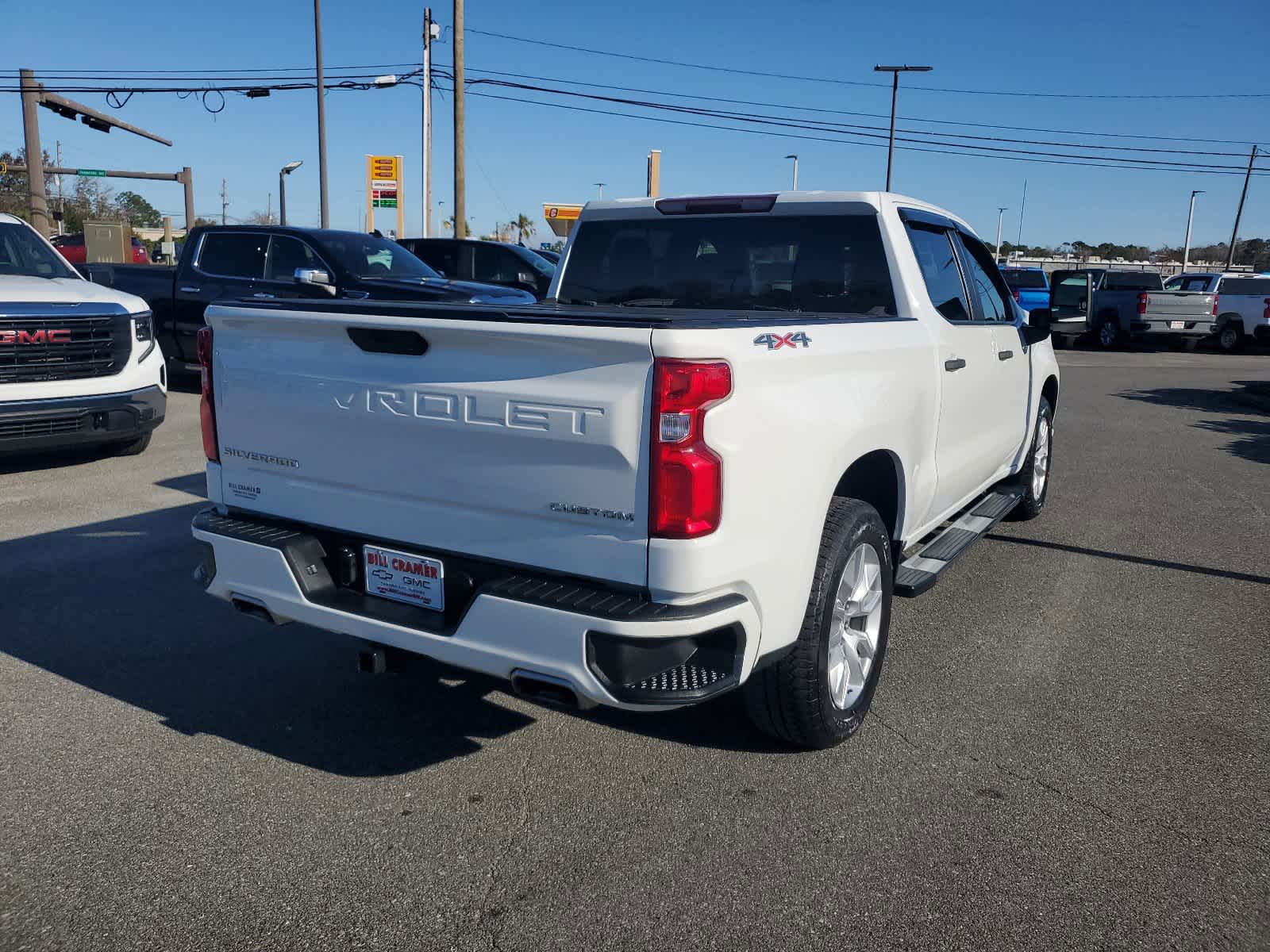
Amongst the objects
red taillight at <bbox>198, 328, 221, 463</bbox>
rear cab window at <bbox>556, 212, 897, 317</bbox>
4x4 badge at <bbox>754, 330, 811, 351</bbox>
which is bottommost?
red taillight at <bbox>198, 328, 221, 463</bbox>

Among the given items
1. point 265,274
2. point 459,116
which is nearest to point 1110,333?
point 459,116

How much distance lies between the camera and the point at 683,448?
2730 mm

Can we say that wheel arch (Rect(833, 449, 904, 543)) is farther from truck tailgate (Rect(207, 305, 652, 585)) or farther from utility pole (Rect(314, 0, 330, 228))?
utility pole (Rect(314, 0, 330, 228))

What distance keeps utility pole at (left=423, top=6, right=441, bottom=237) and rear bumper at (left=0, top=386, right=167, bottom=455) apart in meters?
19.6

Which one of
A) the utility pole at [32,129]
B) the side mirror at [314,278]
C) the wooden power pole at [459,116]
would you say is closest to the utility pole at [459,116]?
the wooden power pole at [459,116]

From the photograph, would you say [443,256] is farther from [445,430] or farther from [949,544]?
[445,430]

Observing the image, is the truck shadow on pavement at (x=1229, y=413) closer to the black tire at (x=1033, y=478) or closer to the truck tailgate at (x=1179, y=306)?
the black tire at (x=1033, y=478)

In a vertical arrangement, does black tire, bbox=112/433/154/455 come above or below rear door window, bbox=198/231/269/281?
below

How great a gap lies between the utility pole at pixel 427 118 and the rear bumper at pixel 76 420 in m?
19.6

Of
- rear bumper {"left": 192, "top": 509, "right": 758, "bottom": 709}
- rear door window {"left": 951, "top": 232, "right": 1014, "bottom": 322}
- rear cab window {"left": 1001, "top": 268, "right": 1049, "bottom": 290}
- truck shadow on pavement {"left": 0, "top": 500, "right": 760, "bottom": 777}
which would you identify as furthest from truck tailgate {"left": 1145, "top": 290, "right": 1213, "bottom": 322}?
rear bumper {"left": 192, "top": 509, "right": 758, "bottom": 709}

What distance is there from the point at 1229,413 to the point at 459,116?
694 inches

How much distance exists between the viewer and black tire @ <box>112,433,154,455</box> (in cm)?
867

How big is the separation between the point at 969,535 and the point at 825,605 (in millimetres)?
1978

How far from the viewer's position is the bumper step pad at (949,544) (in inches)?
164
